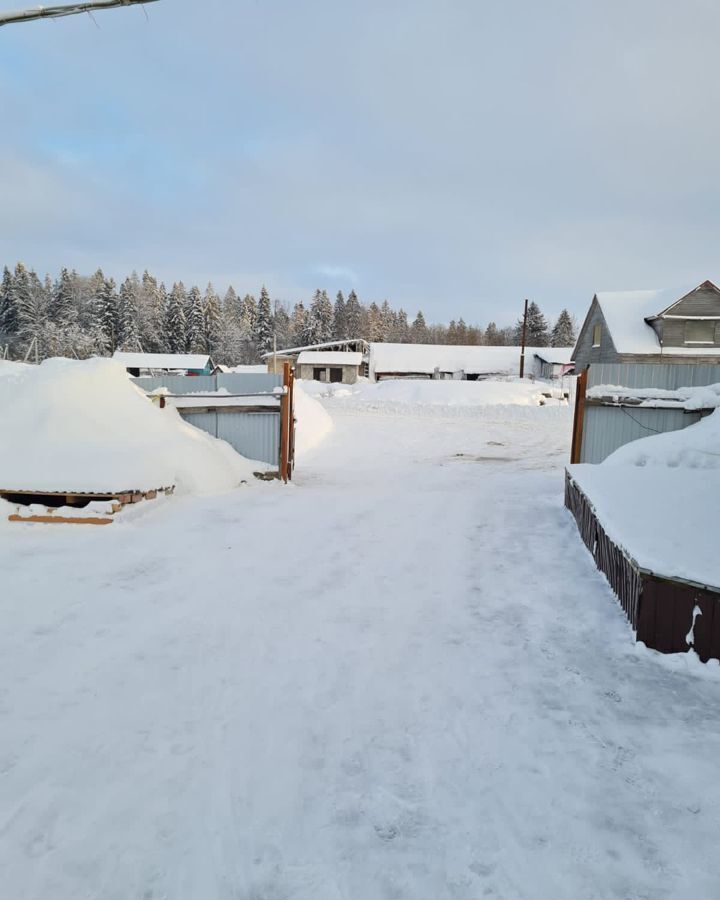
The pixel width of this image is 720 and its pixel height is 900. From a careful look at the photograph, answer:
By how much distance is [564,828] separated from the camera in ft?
7.31

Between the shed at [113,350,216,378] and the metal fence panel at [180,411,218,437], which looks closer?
the metal fence panel at [180,411,218,437]

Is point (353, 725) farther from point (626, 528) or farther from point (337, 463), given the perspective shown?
point (337, 463)

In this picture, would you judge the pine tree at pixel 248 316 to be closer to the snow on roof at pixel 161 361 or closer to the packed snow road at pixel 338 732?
the snow on roof at pixel 161 361

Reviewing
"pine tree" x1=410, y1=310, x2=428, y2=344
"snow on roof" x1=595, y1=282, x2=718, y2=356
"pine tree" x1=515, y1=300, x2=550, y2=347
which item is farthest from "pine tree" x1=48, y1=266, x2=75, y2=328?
"snow on roof" x1=595, y1=282, x2=718, y2=356

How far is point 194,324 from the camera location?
252 ft

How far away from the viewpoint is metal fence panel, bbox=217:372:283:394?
31.7ft

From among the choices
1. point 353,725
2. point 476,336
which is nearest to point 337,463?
point 353,725

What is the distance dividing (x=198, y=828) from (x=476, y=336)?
10487 cm

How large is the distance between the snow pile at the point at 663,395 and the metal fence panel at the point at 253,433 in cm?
545

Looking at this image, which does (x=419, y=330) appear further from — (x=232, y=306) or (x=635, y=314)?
(x=635, y=314)

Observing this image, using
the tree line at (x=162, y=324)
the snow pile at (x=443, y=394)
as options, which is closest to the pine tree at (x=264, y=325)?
the tree line at (x=162, y=324)

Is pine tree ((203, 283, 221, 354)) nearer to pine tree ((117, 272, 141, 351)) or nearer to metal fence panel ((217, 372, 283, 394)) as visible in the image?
pine tree ((117, 272, 141, 351))

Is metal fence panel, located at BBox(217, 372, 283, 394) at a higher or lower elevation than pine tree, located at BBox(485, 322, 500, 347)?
lower

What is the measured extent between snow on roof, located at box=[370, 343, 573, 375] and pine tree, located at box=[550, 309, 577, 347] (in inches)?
1174
